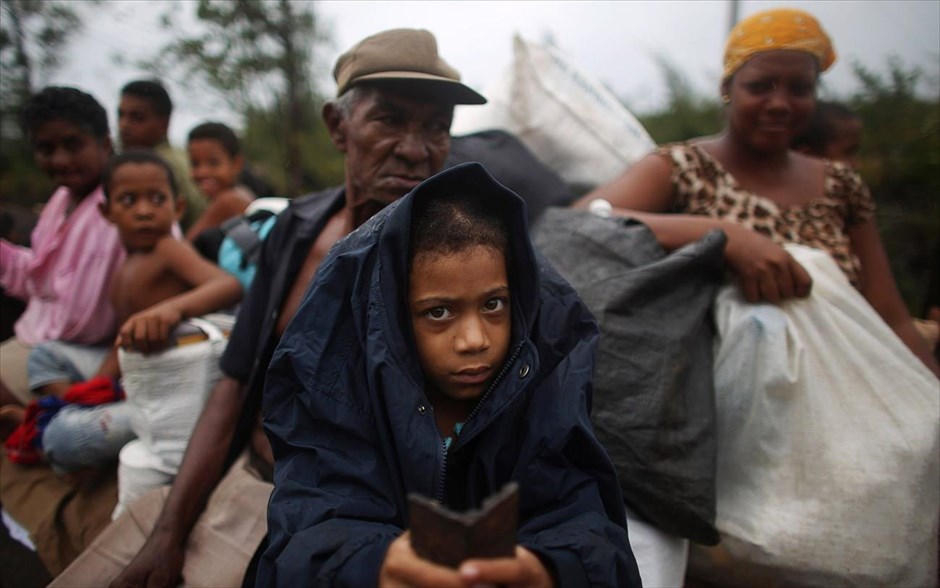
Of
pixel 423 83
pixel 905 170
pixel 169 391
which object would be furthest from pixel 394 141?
pixel 905 170

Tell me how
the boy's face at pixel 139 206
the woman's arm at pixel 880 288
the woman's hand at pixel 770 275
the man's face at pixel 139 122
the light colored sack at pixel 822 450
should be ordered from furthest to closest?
the man's face at pixel 139 122
the boy's face at pixel 139 206
the woman's arm at pixel 880 288
the woman's hand at pixel 770 275
the light colored sack at pixel 822 450

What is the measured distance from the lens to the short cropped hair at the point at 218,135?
13.2 ft

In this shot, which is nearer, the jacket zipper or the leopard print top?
the jacket zipper

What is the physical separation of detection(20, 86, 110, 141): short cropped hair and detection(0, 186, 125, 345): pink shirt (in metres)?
0.31

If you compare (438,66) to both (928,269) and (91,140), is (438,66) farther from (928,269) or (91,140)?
(928,269)

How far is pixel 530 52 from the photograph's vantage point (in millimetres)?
2795

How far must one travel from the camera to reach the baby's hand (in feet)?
6.37

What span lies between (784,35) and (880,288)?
95 centimetres

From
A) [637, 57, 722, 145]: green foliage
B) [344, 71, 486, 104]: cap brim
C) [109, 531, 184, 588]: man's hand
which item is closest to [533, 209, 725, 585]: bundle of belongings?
[344, 71, 486, 104]: cap brim

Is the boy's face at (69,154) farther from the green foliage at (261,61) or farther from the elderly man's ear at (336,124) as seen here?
the green foliage at (261,61)

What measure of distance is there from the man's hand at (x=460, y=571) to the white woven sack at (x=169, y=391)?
1.29 metres

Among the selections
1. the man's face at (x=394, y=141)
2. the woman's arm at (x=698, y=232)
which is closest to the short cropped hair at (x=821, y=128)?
the woman's arm at (x=698, y=232)

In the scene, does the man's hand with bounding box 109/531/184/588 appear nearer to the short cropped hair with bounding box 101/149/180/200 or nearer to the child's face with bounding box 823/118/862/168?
the short cropped hair with bounding box 101/149/180/200

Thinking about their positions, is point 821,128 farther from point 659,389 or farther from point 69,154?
point 69,154
